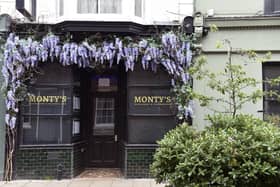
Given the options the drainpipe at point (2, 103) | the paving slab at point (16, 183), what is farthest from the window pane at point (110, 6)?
the paving slab at point (16, 183)

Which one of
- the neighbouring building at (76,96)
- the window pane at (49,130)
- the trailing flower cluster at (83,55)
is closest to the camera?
the trailing flower cluster at (83,55)

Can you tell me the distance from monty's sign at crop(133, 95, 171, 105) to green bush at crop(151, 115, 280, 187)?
168 inches

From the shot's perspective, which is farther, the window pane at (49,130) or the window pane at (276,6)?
the window pane at (276,6)

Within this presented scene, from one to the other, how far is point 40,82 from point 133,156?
3208 millimetres

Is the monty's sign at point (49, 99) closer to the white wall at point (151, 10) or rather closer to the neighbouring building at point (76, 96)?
the neighbouring building at point (76, 96)

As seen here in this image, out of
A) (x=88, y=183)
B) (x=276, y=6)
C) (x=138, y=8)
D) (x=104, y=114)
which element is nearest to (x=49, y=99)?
(x=104, y=114)

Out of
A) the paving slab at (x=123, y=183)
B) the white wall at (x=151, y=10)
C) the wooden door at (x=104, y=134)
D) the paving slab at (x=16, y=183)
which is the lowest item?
the paving slab at (x=16, y=183)

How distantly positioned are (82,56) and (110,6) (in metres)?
1.54

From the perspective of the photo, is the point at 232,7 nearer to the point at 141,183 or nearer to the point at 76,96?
the point at 76,96

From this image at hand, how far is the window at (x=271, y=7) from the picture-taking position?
11.3 metres

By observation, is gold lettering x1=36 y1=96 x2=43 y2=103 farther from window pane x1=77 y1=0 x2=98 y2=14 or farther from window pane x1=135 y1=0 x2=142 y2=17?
window pane x1=135 y1=0 x2=142 y2=17

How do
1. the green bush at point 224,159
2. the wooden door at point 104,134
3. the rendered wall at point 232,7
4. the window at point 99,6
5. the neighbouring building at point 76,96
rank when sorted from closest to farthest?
the green bush at point 224,159 → the neighbouring building at point 76,96 → the window at point 99,6 → the rendered wall at point 232,7 → the wooden door at point 104,134

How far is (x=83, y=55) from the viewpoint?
10.7m

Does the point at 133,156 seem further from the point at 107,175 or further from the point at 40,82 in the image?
the point at 40,82
